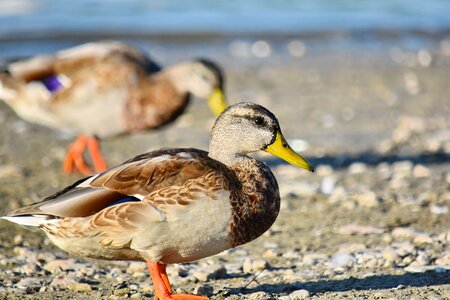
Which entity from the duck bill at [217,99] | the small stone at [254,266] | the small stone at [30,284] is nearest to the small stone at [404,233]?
the small stone at [254,266]

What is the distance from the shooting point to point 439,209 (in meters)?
6.58

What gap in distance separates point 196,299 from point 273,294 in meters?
0.44

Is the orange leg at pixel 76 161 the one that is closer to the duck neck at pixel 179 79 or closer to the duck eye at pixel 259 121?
the duck neck at pixel 179 79

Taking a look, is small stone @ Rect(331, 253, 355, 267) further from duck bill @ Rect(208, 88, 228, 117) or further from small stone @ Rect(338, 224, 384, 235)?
duck bill @ Rect(208, 88, 228, 117)

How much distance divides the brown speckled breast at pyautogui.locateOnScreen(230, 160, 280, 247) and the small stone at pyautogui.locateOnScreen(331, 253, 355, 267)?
34.6 inches

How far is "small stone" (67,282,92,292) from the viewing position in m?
4.92

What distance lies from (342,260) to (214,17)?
14.7 m

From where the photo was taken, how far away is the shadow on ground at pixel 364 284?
4777 millimetres

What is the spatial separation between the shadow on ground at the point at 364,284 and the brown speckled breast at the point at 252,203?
44cm

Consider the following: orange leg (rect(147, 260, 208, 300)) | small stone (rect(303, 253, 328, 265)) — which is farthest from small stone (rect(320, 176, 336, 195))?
orange leg (rect(147, 260, 208, 300))

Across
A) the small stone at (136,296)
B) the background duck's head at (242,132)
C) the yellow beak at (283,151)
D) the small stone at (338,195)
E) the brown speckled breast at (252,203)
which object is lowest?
the small stone at (136,296)

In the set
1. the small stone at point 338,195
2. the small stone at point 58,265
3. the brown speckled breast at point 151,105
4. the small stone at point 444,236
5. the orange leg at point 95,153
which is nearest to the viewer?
the small stone at point 58,265

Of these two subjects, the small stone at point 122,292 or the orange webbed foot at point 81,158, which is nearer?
the small stone at point 122,292

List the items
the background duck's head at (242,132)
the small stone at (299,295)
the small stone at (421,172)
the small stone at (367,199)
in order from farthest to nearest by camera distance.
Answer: the small stone at (421,172) → the small stone at (367,199) → the background duck's head at (242,132) → the small stone at (299,295)
